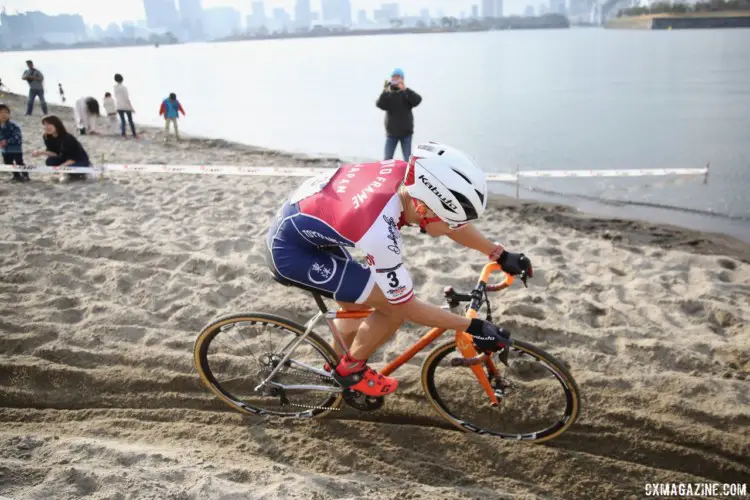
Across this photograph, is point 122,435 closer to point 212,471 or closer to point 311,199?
point 212,471

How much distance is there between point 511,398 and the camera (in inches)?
163

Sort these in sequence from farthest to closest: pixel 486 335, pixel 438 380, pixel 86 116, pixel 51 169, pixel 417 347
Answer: pixel 86 116 < pixel 51 169 < pixel 438 380 < pixel 417 347 < pixel 486 335

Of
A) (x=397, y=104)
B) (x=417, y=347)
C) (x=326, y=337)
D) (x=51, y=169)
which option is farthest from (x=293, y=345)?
(x=51, y=169)

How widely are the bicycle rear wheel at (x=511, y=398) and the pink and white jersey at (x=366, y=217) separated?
0.87 metres

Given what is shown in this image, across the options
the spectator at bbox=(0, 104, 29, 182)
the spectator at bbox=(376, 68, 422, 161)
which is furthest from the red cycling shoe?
the spectator at bbox=(0, 104, 29, 182)

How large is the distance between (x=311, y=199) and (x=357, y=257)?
3554 mm

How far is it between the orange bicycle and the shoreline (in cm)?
553

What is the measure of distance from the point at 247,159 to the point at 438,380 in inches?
495

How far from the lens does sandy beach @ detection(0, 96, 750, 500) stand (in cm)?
338

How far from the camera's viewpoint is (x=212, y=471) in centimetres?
331

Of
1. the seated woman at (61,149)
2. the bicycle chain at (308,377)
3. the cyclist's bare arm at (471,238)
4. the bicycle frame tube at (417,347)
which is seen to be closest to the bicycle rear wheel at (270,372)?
the bicycle chain at (308,377)

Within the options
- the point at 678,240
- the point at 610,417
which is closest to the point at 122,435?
the point at 610,417

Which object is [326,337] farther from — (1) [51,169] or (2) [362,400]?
(1) [51,169]

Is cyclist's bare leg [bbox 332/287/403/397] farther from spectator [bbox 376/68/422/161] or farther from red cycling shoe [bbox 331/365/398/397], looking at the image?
spectator [bbox 376/68/422/161]
